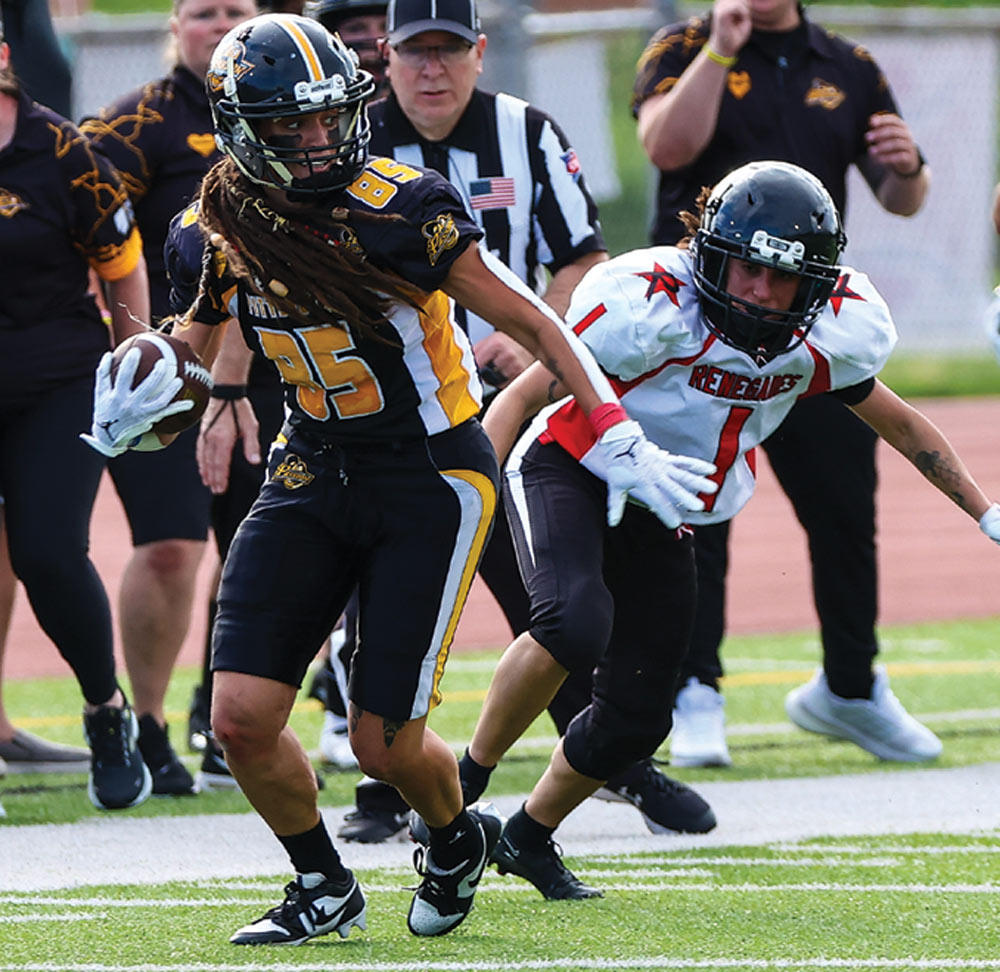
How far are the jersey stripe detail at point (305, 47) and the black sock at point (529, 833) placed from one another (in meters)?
1.85

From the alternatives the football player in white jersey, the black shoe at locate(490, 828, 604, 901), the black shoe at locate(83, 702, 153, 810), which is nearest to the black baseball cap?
the football player in white jersey

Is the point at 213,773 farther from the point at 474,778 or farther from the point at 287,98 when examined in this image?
the point at 287,98

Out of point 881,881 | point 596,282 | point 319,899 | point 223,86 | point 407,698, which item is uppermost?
point 223,86

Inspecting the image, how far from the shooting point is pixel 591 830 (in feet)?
18.2

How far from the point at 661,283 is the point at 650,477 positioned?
0.98m

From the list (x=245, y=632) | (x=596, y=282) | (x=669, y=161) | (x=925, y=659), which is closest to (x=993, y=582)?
(x=925, y=659)

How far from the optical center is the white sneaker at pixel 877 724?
6.50m

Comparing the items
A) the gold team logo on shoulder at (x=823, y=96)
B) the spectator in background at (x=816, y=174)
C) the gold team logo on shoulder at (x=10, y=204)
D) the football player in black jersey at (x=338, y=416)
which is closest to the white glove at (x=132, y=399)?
the football player in black jersey at (x=338, y=416)

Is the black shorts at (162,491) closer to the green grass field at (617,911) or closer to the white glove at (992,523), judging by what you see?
the green grass field at (617,911)

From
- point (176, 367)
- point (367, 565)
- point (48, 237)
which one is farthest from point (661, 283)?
point (48, 237)

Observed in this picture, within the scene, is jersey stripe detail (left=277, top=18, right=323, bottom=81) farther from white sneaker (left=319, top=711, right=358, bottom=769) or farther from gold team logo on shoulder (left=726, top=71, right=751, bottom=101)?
white sneaker (left=319, top=711, right=358, bottom=769)

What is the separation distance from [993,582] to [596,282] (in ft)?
21.0

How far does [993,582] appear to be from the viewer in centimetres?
1045

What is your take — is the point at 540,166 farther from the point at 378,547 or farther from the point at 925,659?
the point at 925,659
